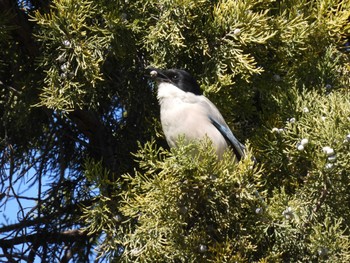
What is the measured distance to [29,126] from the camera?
11.6ft

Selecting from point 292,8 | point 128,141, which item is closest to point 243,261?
point 128,141

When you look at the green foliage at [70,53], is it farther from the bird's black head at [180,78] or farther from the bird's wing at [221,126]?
the bird's wing at [221,126]

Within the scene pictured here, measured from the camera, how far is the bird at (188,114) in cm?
321

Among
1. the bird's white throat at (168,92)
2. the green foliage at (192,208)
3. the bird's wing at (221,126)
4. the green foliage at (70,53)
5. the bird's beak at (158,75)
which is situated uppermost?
the green foliage at (70,53)

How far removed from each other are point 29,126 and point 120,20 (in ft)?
2.18

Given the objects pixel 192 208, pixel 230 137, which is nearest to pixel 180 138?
pixel 192 208

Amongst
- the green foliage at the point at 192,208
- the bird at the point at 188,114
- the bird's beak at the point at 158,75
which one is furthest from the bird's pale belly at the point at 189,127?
the green foliage at the point at 192,208

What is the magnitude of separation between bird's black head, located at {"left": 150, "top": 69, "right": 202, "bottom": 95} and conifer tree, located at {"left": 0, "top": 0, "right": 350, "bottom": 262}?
0.04 meters

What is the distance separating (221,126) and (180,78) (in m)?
0.24

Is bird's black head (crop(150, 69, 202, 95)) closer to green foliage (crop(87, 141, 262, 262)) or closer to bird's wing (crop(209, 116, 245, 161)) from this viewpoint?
bird's wing (crop(209, 116, 245, 161))

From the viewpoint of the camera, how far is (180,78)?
3268 mm

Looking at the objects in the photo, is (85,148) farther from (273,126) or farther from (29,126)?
(273,126)

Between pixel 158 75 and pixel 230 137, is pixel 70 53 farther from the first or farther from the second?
pixel 230 137

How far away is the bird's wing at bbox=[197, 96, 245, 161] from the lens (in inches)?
126
